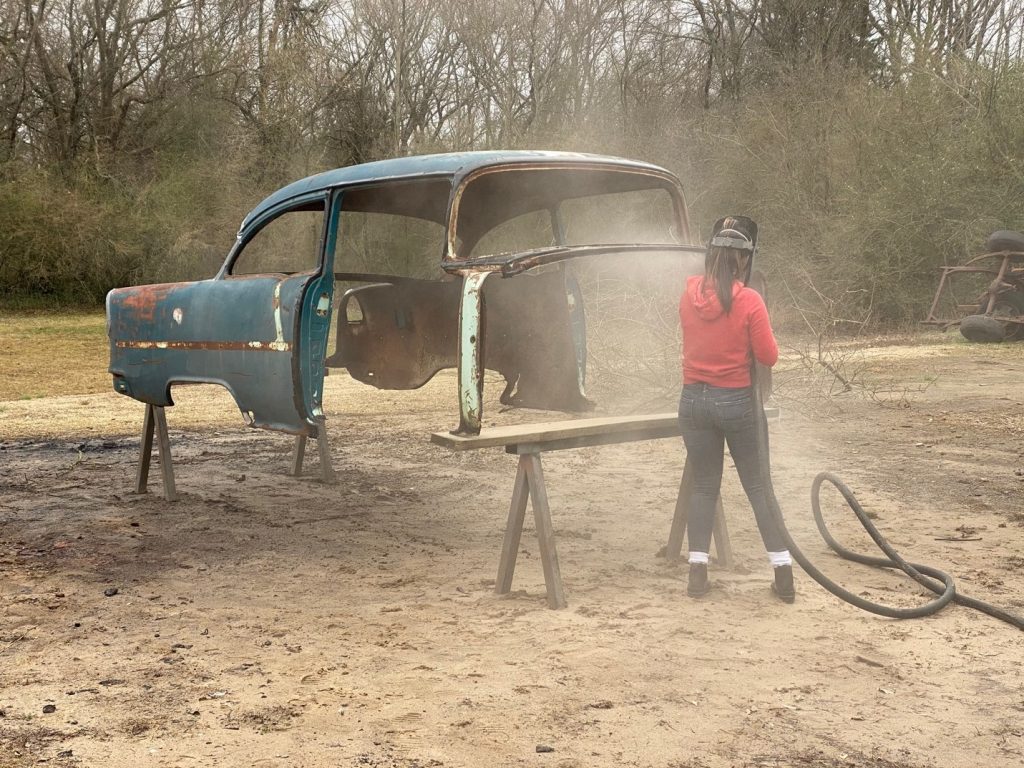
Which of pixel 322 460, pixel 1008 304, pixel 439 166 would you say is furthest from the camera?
pixel 1008 304

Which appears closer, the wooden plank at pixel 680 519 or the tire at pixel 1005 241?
the wooden plank at pixel 680 519

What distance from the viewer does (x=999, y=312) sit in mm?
18438

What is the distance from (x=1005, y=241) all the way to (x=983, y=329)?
2.05 metres

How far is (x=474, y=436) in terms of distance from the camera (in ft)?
15.2

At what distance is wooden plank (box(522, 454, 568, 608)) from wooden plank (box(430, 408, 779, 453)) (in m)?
0.12

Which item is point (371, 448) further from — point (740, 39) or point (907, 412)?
point (740, 39)

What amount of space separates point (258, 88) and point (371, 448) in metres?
24.3

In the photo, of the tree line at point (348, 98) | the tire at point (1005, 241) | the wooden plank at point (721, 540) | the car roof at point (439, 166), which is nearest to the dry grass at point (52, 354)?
the tree line at point (348, 98)

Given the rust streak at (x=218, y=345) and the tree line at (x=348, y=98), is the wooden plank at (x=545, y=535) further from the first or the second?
the tree line at (x=348, y=98)

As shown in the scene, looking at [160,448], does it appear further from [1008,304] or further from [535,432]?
[1008,304]

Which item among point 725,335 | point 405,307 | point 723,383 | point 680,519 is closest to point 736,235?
point 725,335

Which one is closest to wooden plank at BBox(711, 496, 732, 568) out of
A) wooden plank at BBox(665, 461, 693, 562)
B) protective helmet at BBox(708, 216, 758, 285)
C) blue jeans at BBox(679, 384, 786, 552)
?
wooden plank at BBox(665, 461, 693, 562)

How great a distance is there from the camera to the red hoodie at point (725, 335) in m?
4.53

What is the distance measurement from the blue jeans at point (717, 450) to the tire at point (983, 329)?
14136 mm
